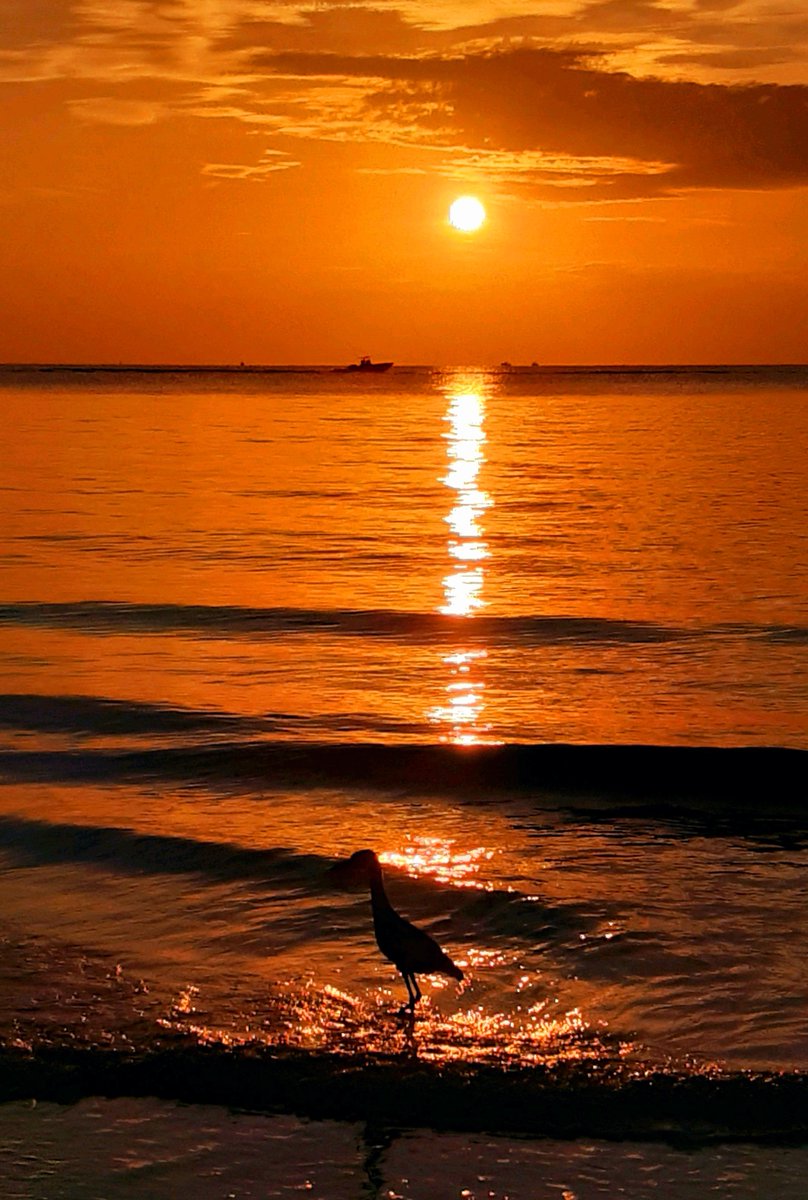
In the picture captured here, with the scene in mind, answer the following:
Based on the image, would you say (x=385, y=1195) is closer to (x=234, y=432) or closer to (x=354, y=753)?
(x=354, y=753)

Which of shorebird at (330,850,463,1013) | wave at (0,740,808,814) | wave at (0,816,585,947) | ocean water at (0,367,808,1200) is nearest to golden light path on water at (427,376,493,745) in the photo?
ocean water at (0,367,808,1200)

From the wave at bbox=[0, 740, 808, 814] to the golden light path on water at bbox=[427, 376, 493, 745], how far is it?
0.74 m

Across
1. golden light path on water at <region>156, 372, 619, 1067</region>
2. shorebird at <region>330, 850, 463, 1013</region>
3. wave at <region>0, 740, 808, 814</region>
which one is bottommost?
golden light path on water at <region>156, 372, 619, 1067</region>

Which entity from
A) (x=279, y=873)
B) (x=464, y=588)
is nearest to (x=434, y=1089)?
(x=279, y=873)

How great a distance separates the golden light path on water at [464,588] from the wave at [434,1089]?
7866 millimetres

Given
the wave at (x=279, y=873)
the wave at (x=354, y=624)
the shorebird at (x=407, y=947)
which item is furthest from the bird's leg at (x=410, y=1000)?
the wave at (x=354, y=624)

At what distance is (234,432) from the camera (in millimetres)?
77375

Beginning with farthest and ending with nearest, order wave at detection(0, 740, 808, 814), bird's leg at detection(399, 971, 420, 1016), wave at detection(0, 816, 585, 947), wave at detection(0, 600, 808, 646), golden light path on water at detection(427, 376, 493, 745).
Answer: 1. wave at detection(0, 600, 808, 646)
2. golden light path on water at detection(427, 376, 493, 745)
3. wave at detection(0, 740, 808, 814)
4. wave at detection(0, 816, 585, 947)
5. bird's leg at detection(399, 971, 420, 1016)

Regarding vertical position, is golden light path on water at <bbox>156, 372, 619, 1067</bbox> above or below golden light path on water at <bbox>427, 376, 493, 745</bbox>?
below

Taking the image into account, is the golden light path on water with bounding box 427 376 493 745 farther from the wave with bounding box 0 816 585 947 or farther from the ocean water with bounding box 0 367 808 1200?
the wave with bounding box 0 816 585 947

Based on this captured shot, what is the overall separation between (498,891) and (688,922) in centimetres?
138

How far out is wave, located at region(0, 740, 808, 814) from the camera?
14.5 meters

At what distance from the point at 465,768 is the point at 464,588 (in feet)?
39.3

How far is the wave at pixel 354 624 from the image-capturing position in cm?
2188
